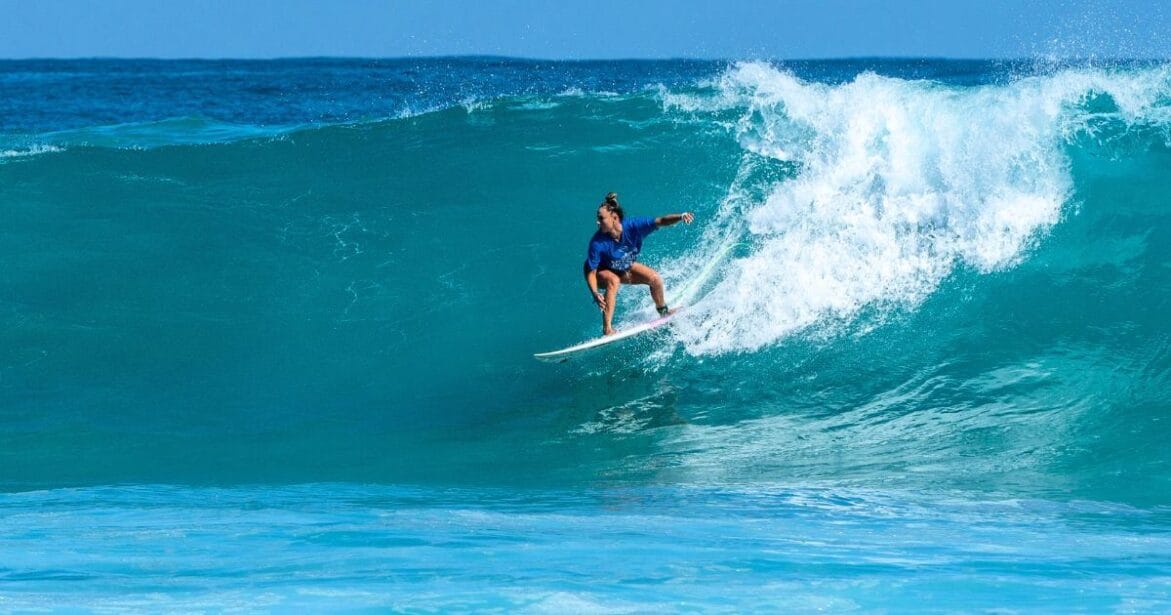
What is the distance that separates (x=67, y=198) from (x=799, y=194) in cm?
832

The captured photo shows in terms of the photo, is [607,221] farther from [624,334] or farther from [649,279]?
[624,334]

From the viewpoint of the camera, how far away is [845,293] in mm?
11102

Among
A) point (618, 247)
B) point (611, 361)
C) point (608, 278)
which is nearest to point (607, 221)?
point (618, 247)

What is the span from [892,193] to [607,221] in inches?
137

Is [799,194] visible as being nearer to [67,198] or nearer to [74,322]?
[74,322]

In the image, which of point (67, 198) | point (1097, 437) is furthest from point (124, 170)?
point (1097, 437)

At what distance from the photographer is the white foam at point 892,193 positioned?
1106 cm

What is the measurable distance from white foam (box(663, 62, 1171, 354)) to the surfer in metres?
0.82

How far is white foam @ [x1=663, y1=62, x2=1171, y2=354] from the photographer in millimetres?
11062

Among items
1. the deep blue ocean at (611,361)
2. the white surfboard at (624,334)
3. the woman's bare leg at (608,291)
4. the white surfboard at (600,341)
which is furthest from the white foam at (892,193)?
the woman's bare leg at (608,291)

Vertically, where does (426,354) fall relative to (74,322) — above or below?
below

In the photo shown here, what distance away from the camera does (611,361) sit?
10.5 metres

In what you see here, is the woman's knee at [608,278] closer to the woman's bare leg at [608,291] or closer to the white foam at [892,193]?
the woman's bare leg at [608,291]

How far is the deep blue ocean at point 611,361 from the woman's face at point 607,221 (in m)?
1.15
